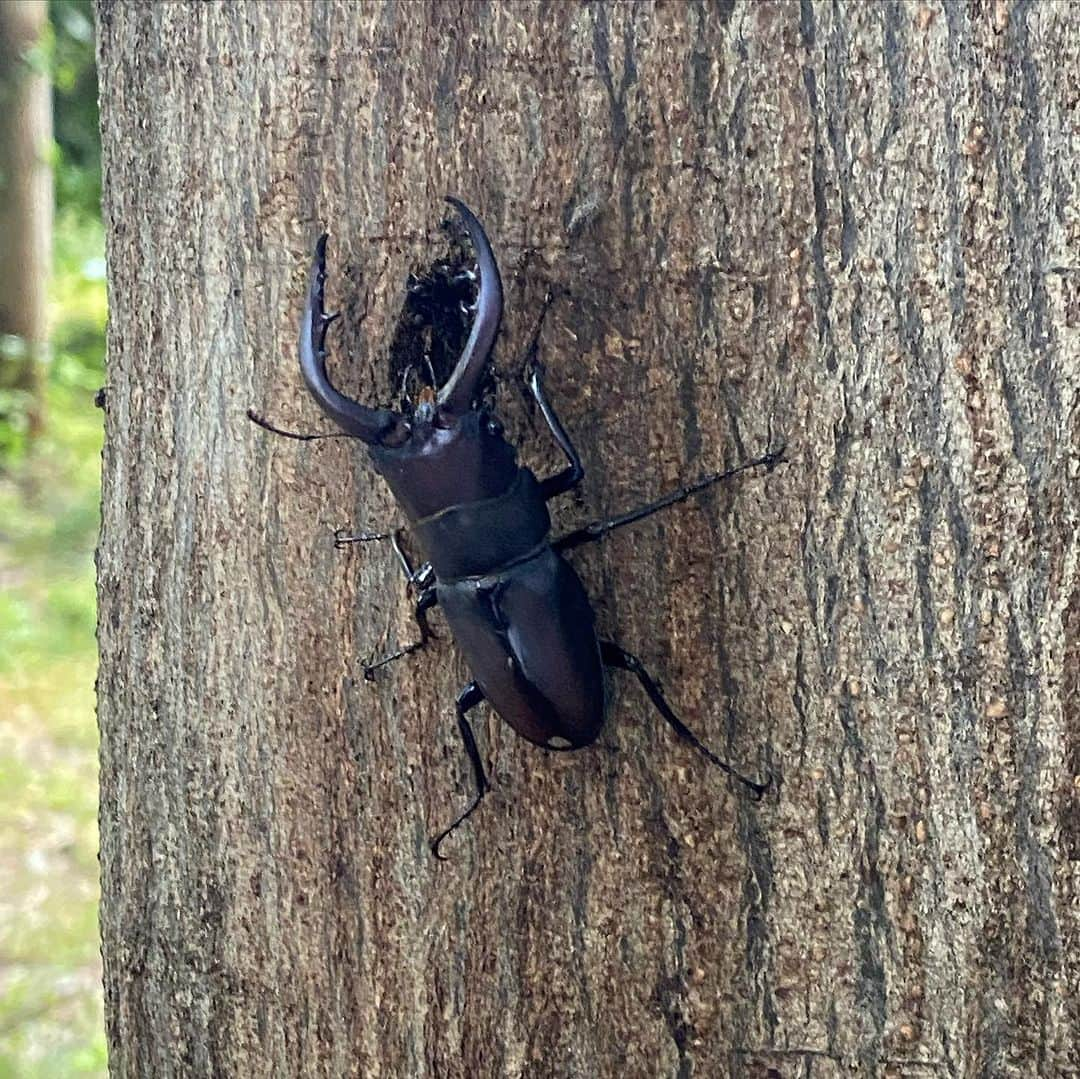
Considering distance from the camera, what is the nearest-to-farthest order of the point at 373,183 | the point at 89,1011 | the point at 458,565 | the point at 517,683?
1. the point at 373,183
2. the point at 517,683
3. the point at 458,565
4. the point at 89,1011

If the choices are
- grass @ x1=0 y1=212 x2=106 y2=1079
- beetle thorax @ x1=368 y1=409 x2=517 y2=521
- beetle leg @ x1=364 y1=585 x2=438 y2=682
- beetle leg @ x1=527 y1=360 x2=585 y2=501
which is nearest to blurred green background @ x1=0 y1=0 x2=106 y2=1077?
grass @ x1=0 y1=212 x2=106 y2=1079

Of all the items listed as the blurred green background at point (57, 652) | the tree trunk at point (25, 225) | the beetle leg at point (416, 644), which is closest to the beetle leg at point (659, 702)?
the beetle leg at point (416, 644)

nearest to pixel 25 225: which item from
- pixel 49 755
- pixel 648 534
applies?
pixel 49 755

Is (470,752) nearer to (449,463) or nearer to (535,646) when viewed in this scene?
(535,646)

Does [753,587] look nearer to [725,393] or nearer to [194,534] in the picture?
[725,393]

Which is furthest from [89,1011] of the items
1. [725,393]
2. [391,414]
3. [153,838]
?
[725,393]
